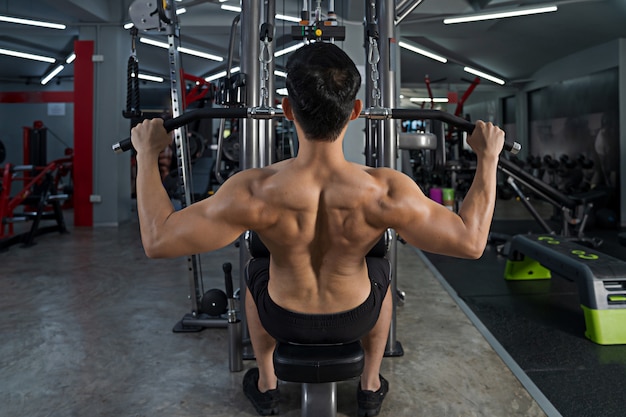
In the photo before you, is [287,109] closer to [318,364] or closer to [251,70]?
[318,364]

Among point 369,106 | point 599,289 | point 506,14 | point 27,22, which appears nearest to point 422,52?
point 506,14

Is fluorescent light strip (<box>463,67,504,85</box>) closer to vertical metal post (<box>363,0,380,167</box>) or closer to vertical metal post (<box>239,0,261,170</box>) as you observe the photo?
vertical metal post (<box>363,0,380,167</box>)

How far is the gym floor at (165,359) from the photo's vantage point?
65.6 inches

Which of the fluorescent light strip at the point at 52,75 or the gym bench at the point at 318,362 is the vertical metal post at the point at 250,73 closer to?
the gym bench at the point at 318,362

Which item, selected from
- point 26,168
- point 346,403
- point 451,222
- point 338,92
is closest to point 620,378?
point 346,403

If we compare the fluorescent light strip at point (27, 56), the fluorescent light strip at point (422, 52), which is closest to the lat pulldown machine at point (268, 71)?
the fluorescent light strip at point (422, 52)

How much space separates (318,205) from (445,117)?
1.46ft

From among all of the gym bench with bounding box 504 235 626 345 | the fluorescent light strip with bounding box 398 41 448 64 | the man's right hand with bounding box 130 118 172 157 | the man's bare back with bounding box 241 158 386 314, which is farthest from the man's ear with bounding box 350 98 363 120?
the fluorescent light strip with bounding box 398 41 448 64

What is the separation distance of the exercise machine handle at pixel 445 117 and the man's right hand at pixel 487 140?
6 cm

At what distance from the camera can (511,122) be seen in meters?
10.5

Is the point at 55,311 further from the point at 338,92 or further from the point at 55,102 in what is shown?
the point at 55,102

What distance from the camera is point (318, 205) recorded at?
1029 millimetres

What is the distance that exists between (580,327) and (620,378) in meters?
0.59

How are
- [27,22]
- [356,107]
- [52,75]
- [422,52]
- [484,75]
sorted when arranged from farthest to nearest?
[484,75]
[52,75]
[422,52]
[27,22]
[356,107]
